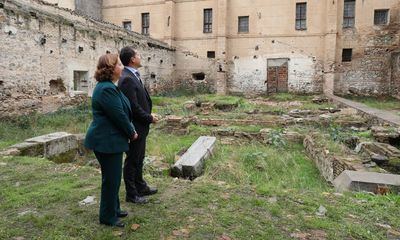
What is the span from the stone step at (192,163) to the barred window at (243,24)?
59.6 ft

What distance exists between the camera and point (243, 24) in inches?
958

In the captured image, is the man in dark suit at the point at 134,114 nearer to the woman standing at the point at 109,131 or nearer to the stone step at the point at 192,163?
the woman standing at the point at 109,131

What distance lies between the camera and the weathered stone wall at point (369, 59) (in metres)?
21.7

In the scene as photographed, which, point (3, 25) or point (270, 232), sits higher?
point (3, 25)

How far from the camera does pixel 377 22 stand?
22.0 meters

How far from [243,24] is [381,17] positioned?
30.1 ft

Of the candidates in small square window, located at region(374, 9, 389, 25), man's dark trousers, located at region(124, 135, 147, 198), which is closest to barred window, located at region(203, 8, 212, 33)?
small square window, located at region(374, 9, 389, 25)

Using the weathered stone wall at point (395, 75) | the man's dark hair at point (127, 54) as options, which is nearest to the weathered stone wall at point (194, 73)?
the weathered stone wall at point (395, 75)

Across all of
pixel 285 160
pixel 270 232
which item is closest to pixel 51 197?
pixel 270 232

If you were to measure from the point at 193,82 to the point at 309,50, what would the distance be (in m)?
8.68

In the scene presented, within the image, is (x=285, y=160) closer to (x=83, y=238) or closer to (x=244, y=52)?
(x=83, y=238)

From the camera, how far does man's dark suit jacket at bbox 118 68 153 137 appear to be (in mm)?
3998

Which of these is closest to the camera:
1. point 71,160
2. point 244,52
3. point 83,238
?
point 83,238

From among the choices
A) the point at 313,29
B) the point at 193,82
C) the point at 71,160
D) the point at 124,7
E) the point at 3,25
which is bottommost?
the point at 71,160
